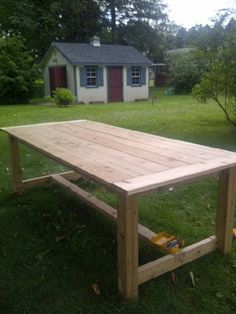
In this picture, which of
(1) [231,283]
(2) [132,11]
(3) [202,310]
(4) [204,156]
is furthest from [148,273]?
(2) [132,11]

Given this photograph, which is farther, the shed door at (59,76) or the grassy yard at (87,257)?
the shed door at (59,76)

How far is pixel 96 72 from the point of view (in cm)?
1895

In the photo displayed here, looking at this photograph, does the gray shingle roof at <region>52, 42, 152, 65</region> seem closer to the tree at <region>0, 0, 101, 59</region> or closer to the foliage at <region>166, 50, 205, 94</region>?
the foliage at <region>166, 50, 205, 94</region>

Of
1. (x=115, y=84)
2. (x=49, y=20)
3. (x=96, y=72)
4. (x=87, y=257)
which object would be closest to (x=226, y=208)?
(x=87, y=257)

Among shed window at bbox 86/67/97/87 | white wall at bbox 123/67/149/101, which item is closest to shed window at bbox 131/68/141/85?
white wall at bbox 123/67/149/101

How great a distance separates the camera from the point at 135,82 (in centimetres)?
2033

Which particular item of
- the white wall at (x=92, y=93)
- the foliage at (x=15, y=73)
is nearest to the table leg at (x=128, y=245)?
the foliage at (x=15, y=73)

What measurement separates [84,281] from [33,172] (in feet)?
9.31

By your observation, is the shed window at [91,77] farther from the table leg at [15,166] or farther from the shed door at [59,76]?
the table leg at [15,166]

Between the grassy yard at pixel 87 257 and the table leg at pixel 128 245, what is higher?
the table leg at pixel 128 245

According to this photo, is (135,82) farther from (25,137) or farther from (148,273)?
(148,273)

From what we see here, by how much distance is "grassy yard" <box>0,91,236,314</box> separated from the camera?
90.3 inches

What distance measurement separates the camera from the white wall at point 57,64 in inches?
728

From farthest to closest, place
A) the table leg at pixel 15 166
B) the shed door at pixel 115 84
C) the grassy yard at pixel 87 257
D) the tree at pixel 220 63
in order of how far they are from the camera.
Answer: the shed door at pixel 115 84 → the tree at pixel 220 63 → the table leg at pixel 15 166 → the grassy yard at pixel 87 257
